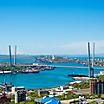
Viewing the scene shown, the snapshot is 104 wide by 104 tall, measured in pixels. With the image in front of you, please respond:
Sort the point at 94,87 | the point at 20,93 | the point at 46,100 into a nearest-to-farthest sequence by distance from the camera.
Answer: the point at 46,100
the point at 20,93
the point at 94,87

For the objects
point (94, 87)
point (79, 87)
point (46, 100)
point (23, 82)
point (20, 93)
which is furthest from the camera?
point (23, 82)

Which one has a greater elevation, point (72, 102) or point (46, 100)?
point (46, 100)

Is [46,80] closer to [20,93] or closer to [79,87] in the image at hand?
[79,87]

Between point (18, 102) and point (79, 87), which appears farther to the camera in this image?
point (79, 87)

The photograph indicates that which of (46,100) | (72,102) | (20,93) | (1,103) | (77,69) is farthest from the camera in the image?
(77,69)

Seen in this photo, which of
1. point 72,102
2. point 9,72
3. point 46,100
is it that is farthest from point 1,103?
point 9,72

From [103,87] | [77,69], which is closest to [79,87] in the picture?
[103,87]

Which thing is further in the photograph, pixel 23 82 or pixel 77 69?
pixel 77 69

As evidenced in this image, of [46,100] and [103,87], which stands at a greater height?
[46,100]

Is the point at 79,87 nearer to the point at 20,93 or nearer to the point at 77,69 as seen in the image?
the point at 20,93
